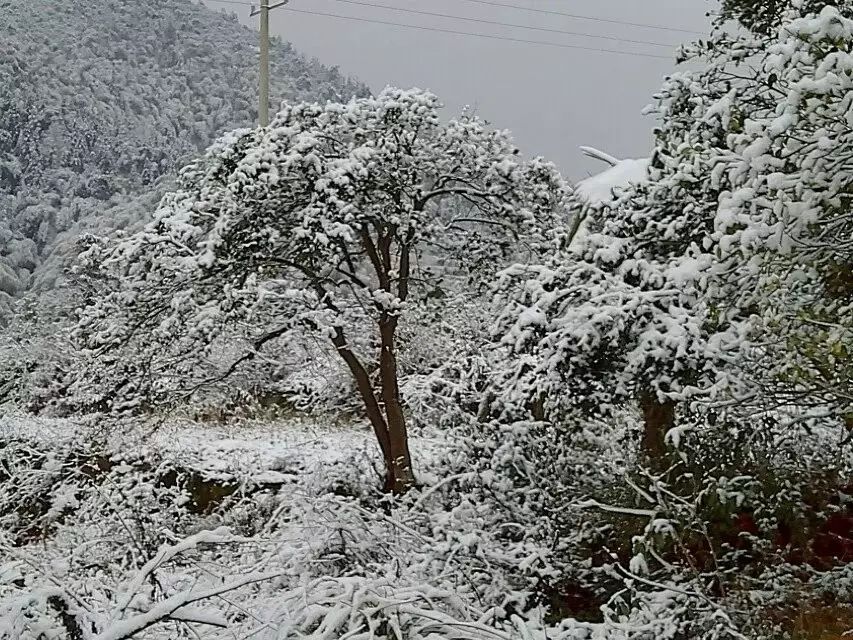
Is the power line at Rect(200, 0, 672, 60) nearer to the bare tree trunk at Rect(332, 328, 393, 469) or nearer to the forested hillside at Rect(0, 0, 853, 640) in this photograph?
the forested hillside at Rect(0, 0, 853, 640)

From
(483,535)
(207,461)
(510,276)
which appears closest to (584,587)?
(483,535)

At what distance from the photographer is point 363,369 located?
7258mm

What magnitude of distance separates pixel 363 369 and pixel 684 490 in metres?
3.76

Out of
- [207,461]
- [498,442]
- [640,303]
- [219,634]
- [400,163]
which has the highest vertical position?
[400,163]

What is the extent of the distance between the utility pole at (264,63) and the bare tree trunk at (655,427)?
5960 mm

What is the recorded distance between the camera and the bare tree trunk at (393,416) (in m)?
6.75

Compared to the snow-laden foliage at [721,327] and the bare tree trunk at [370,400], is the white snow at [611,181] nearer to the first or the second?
the snow-laden foliage at [721,327]

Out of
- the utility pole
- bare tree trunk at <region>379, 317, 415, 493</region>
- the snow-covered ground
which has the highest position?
the utility pole

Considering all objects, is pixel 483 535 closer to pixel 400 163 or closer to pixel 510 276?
pixel 510 276

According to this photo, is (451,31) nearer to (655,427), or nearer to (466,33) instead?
(466,33)

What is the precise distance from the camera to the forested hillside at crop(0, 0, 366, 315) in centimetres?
1964

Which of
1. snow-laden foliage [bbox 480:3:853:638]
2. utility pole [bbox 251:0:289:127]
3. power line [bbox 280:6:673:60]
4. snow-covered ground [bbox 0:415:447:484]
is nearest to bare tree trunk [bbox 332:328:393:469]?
snow-covered ground [bbox 0:415:447:484]

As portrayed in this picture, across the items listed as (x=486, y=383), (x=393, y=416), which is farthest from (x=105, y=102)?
(x=486, y=383)

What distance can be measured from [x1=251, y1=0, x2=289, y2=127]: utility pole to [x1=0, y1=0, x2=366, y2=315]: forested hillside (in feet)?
24.3
